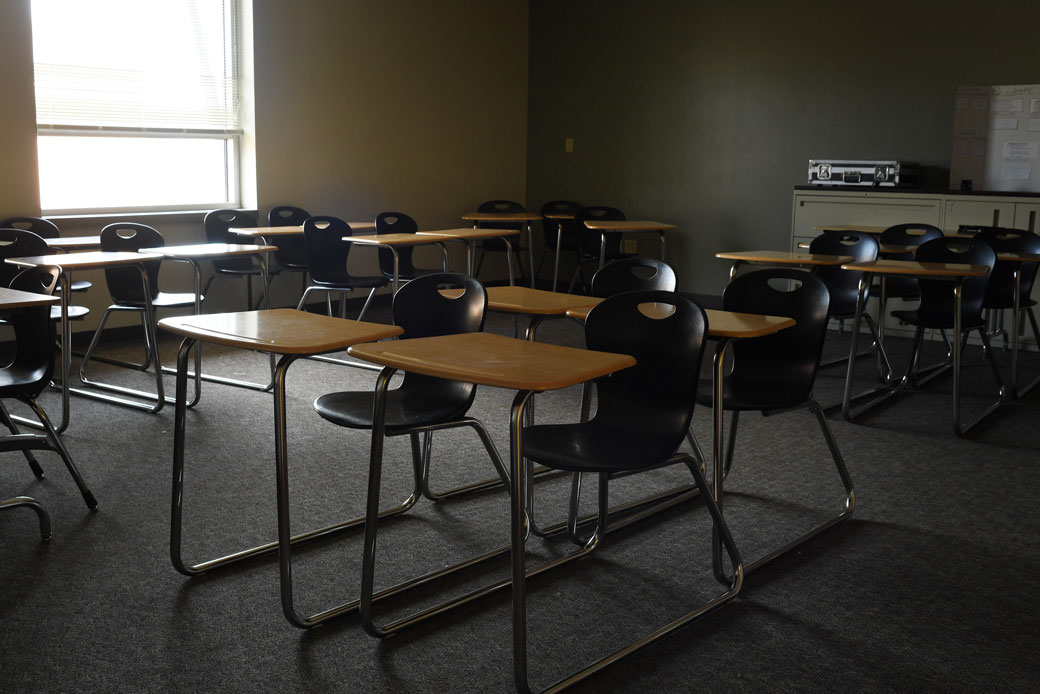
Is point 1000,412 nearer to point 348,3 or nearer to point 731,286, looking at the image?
point 731,286

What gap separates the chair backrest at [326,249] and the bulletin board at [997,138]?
14.1 ft

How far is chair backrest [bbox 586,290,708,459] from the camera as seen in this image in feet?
8.37

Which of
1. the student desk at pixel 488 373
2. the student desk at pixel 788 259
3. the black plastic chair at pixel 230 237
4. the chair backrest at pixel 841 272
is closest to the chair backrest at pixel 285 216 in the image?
the black plastic chair at pixel 230 237

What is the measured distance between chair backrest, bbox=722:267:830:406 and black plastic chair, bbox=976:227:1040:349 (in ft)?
7.22

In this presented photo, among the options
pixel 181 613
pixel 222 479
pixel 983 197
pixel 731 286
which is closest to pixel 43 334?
pixel 222 479

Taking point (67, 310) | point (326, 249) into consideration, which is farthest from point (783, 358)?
point (326, 249)

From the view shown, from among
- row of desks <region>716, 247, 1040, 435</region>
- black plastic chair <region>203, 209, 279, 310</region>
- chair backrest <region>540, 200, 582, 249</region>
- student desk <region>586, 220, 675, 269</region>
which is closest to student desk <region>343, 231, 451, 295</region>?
black plastic chair <region>203, 209, 279, 310</region>

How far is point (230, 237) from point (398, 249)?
45.7 inches

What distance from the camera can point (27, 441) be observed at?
121 inches

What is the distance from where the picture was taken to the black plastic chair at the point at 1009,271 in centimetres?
523

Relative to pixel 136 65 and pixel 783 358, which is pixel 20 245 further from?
pixel 783 358

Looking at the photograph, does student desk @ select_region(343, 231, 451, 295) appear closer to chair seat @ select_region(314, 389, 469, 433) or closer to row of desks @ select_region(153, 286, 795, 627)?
chair seat @ select_region(314, 389, 469, 433)

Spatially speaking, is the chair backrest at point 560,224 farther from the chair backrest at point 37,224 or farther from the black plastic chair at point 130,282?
the chair backrest at point 37,224

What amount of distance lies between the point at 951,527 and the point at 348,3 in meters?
6.16
